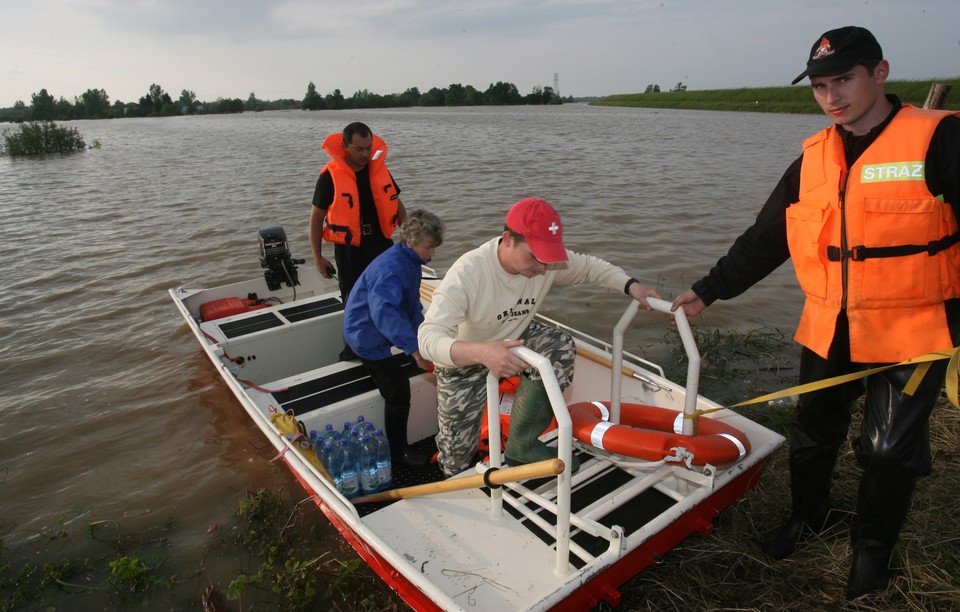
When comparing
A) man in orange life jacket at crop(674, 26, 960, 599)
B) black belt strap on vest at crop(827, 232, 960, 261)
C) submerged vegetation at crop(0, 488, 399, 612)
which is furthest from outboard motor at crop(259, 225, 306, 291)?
black belt strap on vest at crop(827, 232, 960, 261)

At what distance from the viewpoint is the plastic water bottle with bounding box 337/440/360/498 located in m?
3.43

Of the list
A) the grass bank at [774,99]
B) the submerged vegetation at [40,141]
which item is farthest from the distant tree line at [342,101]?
the submerged vegetation at [40,141]

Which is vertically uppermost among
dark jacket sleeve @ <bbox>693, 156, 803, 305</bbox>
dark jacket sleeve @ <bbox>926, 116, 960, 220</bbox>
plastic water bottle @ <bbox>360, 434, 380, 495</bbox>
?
dark jacket sleeve @ <bbox>926, 116, 960, 220</bbox>

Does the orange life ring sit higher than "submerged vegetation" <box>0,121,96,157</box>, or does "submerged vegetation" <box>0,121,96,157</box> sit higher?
"submerged vegetation" <box>0,121,96,157</box>

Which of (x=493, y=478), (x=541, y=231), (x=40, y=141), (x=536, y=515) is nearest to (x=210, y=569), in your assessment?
(x=536, y=515)

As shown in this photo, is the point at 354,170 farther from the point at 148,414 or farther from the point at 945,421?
the point at 945,421

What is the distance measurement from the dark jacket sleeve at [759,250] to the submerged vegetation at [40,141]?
93.2ft

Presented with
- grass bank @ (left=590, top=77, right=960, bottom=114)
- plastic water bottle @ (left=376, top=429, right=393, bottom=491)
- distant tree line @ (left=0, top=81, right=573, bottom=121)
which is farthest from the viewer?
distant tree line @ (left=0, top=81, right=573, bottom=121)

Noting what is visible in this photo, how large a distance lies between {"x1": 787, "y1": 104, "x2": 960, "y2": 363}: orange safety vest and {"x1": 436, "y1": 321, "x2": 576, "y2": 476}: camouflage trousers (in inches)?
52.4

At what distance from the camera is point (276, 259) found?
19.6 feet

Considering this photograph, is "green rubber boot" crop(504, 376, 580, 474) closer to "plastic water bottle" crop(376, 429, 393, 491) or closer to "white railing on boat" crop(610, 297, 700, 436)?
"white railing on boat" crop(610, 297, 700, 436)

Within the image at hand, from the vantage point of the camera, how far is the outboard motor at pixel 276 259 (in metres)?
5.90

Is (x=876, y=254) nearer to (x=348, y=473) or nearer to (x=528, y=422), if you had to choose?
(x=528, y=422)

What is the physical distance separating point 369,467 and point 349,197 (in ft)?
7.05
